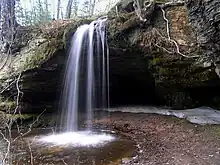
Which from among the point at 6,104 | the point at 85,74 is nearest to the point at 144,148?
the point at 85,74

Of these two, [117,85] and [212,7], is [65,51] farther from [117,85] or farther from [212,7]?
[212,7]

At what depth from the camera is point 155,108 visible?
10344 mm

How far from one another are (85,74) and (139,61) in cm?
207

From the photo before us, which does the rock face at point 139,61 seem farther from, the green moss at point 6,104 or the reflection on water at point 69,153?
the reflection on water at point 69,153

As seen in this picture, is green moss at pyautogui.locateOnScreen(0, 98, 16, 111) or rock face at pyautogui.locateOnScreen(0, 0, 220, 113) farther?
green moss at pyautogui.locateOnScreen(0, 98, 16, 111)

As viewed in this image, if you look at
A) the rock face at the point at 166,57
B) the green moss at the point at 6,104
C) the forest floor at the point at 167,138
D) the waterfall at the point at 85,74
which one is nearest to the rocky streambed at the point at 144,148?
the forest floor at the point at 167,138

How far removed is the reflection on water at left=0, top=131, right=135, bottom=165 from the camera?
5.77 metres

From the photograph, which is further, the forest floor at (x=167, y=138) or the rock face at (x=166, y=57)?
the rock face at (x=166, y=57)

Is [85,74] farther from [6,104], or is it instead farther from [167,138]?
[167,138]

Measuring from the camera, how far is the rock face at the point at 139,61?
7773mm

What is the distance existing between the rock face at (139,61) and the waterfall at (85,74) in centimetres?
30

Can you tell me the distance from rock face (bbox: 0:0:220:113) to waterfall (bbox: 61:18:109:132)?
303mm

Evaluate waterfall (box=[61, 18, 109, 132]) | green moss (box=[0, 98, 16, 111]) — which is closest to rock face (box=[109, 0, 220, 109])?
waterfall (box=[61, 18, 109, 132])

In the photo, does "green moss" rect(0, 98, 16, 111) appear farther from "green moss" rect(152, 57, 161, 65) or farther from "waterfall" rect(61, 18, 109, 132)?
"green moss" rect(152, 57, 161, 65)
